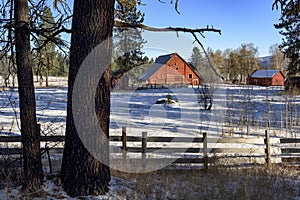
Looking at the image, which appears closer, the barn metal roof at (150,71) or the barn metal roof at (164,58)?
the barn metal roof at (150,71)

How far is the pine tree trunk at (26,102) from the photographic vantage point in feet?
13.9

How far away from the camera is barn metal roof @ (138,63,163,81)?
1647 inches

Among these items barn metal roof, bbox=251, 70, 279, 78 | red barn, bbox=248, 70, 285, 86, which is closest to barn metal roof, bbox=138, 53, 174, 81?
red barn, bbox=248, 70, 285, 86

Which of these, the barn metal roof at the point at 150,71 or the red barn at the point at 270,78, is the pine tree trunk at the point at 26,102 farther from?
the red barn at the point at 270,78

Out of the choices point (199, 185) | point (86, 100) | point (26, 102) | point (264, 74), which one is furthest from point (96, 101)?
point (264, 74)

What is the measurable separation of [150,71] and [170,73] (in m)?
3.56

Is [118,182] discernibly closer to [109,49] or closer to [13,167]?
Answer: [13,167]

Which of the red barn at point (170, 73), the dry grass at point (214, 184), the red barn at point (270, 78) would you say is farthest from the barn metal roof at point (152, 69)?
the dry grass at point (214, 184)

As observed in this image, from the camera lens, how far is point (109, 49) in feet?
14.6

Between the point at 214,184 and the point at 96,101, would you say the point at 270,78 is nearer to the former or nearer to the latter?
the point at 214,184

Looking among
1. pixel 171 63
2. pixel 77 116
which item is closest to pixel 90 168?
pixel 77 116

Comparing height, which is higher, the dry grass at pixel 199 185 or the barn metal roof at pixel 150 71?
the barn metal roof at pixel 150 71

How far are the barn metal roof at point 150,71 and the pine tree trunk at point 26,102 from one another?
36.9 m

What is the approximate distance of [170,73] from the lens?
4481 centimetres
